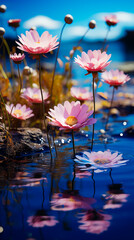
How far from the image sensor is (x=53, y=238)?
0.88m

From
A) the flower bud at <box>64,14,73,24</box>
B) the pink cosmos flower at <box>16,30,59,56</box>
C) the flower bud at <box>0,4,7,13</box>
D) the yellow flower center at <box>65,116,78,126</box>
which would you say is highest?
the flower bud at <box>0,4,7,13</box>

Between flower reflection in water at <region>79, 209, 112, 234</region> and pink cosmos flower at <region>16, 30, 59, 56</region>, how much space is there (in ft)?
2.44

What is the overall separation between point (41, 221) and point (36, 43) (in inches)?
32.1

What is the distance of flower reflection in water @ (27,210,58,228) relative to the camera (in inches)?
37.3

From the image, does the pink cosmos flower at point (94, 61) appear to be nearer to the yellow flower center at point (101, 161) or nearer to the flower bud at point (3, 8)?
the yellow flower center at point (101, 161)

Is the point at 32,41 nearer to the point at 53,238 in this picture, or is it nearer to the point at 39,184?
the point at 39,184

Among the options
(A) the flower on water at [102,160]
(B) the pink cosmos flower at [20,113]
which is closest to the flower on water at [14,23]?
(B) the pink cosmos flower at [20,113]

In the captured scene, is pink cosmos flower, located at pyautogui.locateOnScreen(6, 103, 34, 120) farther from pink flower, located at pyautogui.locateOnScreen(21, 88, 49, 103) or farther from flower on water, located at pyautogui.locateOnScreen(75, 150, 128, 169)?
flower on water, located at pyautogui.locateOnScreen(75, 150, 128, 169)

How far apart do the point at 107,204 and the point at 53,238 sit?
0.27 meters

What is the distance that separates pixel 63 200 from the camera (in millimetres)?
1129

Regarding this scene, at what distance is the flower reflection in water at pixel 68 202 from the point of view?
106cm

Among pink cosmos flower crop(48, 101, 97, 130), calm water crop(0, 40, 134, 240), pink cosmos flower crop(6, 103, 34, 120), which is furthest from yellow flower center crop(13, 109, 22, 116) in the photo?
pink cosmos flower crop(48, 101, 97, 130)

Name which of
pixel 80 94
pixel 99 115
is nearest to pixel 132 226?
pixel 80 94

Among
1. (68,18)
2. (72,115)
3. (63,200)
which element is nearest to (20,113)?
(72,115)
